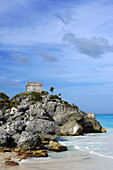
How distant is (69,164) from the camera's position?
14.3m

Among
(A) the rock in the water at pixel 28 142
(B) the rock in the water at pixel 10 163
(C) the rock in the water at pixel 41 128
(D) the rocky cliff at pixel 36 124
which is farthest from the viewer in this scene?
(C) the rock in the water at pixel 41 128

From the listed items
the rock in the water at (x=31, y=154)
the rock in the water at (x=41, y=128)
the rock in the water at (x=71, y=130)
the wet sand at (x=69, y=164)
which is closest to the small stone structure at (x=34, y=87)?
the rock in the water at (x=71, y=130)

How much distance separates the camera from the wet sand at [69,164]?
13.4 meters

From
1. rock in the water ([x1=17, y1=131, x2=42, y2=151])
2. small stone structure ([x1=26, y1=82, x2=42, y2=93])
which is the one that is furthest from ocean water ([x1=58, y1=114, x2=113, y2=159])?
small stone structure ([x1=26, y1=82, x2=42, y2=93])

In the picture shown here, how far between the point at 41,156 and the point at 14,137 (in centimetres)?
512

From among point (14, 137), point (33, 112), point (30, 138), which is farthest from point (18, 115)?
point (30, 138)

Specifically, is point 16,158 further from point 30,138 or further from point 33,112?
point 33,112

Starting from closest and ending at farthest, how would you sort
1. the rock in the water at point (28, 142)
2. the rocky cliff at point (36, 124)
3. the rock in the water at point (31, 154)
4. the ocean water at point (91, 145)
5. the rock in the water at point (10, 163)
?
the rock in the water at point (10, 163) < the rock in the water at point (31, 154) < the rock in the water at point (28, 142) < the ocean water at point (91, 145) < the rocky cliff at point (36, 124)

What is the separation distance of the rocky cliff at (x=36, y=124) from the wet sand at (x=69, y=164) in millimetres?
2989

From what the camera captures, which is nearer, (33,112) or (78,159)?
(78,159)

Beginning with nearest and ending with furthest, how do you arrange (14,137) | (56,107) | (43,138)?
(14,137) → (43,138) → (56,107)

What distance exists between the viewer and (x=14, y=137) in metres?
20.4

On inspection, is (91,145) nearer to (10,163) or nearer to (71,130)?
(71,130)

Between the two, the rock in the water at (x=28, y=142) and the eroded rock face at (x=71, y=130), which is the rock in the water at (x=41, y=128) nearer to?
the rock in the water at (x=28, y=142)
